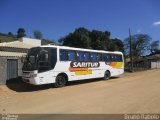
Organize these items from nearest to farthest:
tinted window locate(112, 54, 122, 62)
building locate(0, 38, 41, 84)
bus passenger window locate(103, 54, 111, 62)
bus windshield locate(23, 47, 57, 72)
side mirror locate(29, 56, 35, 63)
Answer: bus windshield locate(23, 47, 57, 72), side mirror locate(29, 56, 35, 63), building locate(0, 38, 41, 84), bus passenger window locate(103, 54, 111, 62), tinted window locate(112, 54, 122, 62)

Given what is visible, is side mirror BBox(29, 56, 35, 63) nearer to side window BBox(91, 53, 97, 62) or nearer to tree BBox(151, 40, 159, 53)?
side window BBox(91, 53, 97, 62)

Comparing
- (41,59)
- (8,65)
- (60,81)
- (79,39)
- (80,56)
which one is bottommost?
(60,81)

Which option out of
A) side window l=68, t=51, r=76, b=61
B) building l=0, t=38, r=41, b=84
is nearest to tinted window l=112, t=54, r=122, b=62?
side window l=68, t=51, r=76, b=61

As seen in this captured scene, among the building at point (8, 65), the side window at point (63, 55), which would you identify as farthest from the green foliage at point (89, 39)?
the side window at point (63, 55)

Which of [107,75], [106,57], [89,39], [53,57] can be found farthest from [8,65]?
[89,39]

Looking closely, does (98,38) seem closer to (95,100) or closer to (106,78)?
(106,78)

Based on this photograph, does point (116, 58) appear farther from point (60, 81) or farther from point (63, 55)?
point (60, 81)

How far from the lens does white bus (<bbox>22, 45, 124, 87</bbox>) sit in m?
15.2

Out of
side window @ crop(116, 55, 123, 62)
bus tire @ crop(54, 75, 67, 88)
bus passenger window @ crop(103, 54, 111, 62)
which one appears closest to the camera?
bus tire @ crop(54, 75, 67, 88)

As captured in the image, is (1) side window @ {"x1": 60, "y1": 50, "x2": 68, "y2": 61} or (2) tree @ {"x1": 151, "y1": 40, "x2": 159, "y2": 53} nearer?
(1) side window @ {"x1": 60, "y1": 50, "x2": 68, "y2": 61}

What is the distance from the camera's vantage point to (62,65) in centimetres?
1680

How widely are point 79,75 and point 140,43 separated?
63.7 m

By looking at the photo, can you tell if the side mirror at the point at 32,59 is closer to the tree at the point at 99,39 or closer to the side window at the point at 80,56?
the side window at the point at 80,56

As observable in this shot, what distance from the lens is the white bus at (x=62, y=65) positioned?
15211 mm
